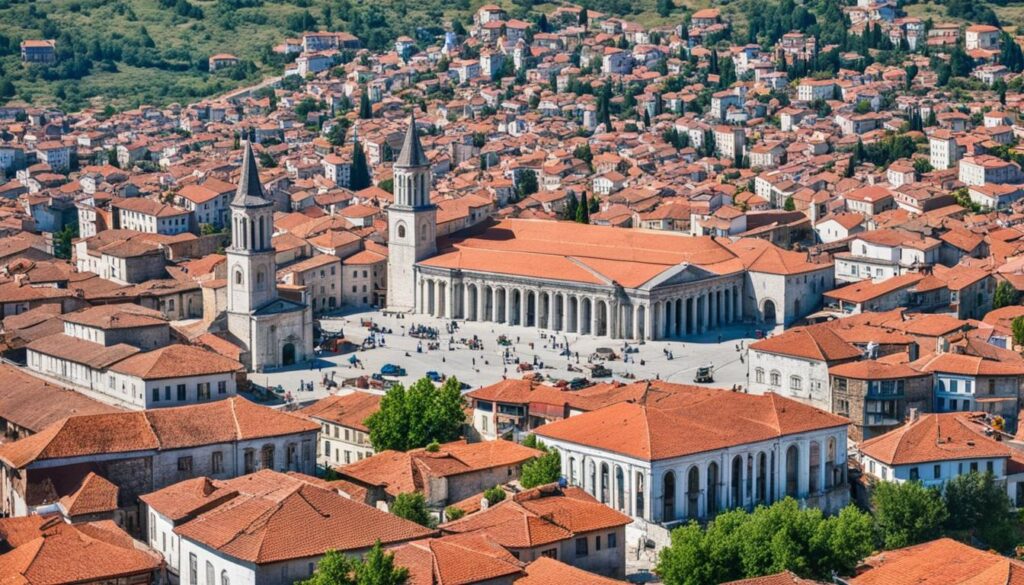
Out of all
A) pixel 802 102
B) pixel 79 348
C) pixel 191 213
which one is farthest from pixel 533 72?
pixel 79 348

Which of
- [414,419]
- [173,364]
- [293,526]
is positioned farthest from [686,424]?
[173,364]

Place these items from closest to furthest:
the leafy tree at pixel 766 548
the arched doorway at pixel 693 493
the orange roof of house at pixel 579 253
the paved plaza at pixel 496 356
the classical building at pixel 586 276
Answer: the leafy tree at pixel 766 548 < the arched doorway at pixel 693 493 < the paved plaza at pixel 496 356 < the classical building at pixel 586 276 < the orange roof of house at pixel 579 253

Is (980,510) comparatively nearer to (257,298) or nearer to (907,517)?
(907,517)

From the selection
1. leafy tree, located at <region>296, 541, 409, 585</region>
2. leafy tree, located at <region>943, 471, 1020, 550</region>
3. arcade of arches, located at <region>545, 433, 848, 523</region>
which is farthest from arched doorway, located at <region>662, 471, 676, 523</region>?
leafy tree, located at <region>296, 541, 409, 585</region>

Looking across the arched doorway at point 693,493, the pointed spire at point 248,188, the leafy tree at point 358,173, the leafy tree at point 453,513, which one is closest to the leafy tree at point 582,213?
the leafy tree at point 358,173

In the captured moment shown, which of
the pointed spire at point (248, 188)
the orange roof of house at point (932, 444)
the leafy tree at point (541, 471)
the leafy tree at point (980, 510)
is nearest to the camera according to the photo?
the leafy tree at point (541, 471)

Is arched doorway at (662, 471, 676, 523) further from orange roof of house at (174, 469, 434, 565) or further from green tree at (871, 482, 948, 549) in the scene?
orange roof of house at (174, 469, 434, 565)

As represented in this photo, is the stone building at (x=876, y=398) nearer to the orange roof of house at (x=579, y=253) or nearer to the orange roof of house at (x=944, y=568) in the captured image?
the orange roof of house at (x=944, y=568)

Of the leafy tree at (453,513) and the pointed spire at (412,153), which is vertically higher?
the pointed spire at (412,153)
